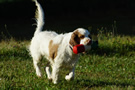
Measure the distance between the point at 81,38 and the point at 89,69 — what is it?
2.15 m

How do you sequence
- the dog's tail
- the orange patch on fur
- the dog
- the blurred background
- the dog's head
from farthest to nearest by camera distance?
1. the blurred background
2. the dog's tail
3. the orange patch on fur
4. the dog
5. the dog's head

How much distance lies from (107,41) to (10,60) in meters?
3.12

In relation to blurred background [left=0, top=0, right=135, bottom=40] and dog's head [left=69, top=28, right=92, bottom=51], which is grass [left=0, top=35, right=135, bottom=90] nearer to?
dog's head [left=69, top=28, right=92, bottom=51]

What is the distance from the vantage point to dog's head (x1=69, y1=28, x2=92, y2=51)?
4.42 m

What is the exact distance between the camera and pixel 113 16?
70.9ft

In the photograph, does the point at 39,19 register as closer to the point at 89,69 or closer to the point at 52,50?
the point at 52,50

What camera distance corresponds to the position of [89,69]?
21.4 feet

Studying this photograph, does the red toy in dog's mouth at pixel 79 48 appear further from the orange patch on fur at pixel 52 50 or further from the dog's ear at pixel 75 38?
the orange patch on fur at pixel 52 50

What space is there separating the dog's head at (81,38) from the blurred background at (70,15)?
11.0m

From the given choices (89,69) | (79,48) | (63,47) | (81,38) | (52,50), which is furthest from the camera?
(89,69)

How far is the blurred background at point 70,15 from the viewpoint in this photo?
17.1 meters

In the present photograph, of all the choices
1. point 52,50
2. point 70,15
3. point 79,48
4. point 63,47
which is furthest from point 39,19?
point 70,15

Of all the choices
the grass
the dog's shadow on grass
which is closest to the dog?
the dog's shadow on grass

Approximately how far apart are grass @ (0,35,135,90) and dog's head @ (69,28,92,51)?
3.18 feet
